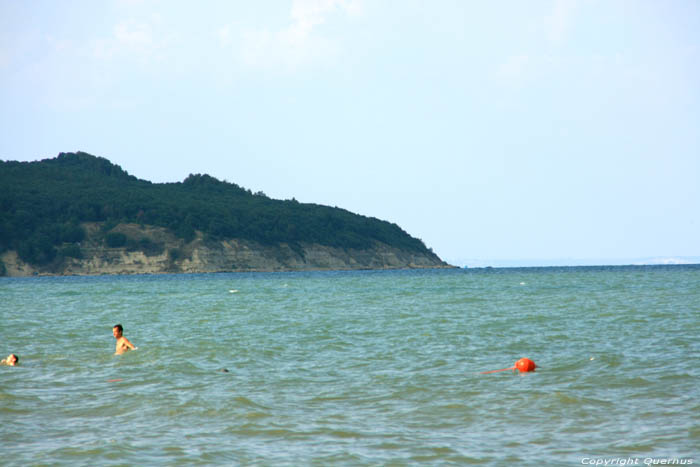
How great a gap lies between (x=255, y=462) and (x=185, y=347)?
13.2 m

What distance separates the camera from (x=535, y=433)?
10500 millimetres

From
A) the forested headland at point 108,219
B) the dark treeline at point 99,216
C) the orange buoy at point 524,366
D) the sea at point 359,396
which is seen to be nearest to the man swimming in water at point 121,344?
the sea at point 359,396

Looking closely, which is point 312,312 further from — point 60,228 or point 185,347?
point 60,228

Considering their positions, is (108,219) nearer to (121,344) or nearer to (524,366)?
(121,344)

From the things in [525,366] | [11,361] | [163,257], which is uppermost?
[163,257]

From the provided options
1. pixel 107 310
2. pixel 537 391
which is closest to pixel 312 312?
pixel 107 310

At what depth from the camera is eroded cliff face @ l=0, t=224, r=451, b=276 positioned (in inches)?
5758

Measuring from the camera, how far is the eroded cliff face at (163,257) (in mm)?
146250

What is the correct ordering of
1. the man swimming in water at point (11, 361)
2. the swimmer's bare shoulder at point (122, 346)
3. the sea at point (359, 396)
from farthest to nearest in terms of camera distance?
the swimmer's bare shoulder at point (122, 346) → the man swimming in water at point (11, 361) → the sea at point (359, 396)

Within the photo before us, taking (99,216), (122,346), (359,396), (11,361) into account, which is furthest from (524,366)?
(99,216)

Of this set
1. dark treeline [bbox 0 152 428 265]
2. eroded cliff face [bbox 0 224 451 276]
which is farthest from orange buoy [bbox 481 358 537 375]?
dark treeline [bbox 0 152 428 265]

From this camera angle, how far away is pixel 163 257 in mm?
152250

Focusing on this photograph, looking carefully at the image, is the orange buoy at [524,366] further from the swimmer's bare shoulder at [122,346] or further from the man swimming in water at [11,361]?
the man swimming in water at [11,361]

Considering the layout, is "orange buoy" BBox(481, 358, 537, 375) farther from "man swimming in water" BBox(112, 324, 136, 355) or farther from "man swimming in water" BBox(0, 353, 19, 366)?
"man swimming in water" BBox(0, 353, 19, 366)
